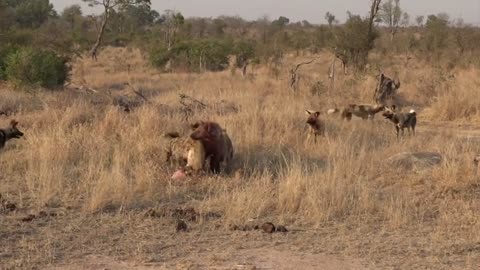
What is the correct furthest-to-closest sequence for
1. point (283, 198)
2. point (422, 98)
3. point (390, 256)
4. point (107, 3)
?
point (107, 3) < point (422, 98) < point (283, 198) < point (390, 256)

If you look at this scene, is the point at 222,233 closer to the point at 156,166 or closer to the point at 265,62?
the point at 156,166

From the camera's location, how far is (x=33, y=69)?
16891mm

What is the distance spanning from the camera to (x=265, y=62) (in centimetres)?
2875

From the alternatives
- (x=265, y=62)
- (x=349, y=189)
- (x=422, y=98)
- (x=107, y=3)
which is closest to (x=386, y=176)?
(x=349, y=189)

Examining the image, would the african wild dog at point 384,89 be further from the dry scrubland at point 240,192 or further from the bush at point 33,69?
the bush at point 33,69

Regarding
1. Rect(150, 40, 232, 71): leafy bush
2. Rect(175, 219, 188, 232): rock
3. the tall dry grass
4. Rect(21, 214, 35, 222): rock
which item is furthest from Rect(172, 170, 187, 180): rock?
Rect(150, 40, 232, 71): leafy bush

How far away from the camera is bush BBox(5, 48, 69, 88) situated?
659 inches

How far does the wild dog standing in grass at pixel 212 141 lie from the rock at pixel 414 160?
7.05 ft

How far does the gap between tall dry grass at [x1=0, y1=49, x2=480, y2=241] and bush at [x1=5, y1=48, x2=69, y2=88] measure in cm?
406

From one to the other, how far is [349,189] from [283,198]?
903mm

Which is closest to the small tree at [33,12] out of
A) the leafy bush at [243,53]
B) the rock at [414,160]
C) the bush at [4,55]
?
the leafy bush at [243,53]

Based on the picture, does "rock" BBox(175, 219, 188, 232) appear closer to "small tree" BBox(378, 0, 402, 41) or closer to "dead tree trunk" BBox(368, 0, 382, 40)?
"dead tree trunk" BBox(368, 0, 382, 40)

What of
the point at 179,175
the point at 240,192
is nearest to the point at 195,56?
the point at 179,175

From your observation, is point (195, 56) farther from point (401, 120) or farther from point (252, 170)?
point (252, 170)
